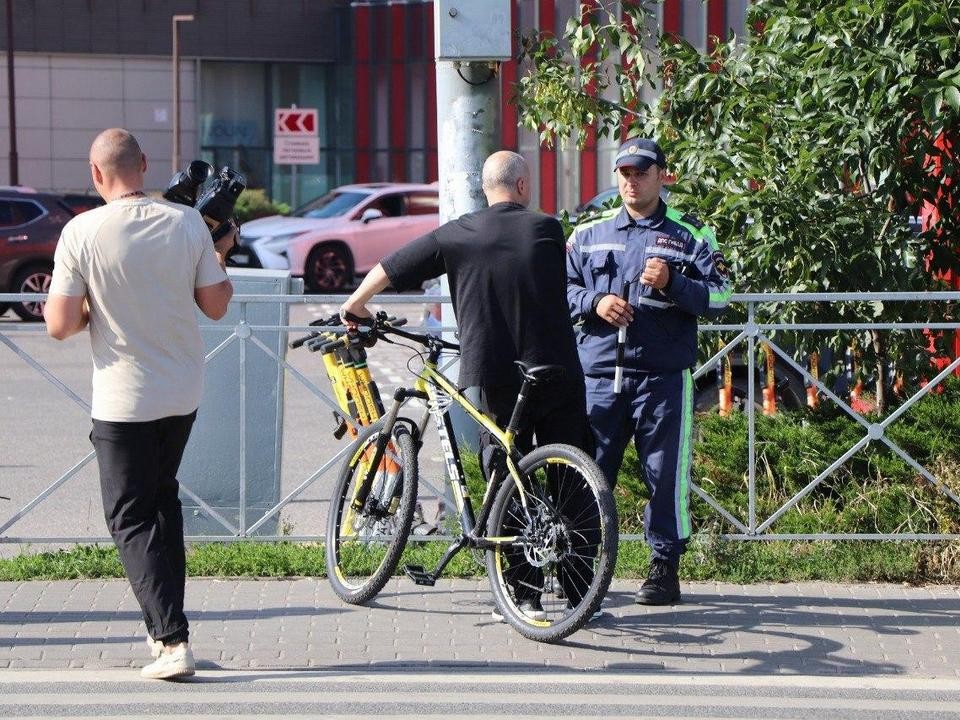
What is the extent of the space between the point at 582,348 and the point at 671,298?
19.5 inches

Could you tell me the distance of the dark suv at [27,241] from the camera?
2170 cm

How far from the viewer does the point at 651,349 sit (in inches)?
248

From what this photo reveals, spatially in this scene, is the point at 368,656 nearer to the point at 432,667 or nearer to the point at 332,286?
the point at 432,667

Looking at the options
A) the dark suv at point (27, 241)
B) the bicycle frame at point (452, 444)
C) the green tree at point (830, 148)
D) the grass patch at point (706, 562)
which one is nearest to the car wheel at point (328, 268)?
the dark suv at point (27, 241)

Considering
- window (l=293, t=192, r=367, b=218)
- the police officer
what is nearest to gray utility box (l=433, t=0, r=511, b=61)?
the police officer

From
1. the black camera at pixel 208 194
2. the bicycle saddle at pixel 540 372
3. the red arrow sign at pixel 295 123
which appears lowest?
the bicycle saddle at pixel 540 372

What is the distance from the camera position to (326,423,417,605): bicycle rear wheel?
20.5 ft

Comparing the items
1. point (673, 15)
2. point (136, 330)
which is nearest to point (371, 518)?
point (136, 330)

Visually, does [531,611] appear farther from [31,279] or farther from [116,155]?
[31,279]

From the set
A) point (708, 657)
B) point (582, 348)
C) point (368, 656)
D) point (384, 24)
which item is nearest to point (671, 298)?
point (582, 348)

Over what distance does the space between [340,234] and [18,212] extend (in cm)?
638

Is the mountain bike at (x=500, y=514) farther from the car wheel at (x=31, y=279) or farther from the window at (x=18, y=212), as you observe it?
the window at (x=18, y=212)

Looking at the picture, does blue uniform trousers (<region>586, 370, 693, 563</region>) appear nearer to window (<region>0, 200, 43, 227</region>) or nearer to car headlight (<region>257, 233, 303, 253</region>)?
window (<region>0, 200, 43, 227</region>)

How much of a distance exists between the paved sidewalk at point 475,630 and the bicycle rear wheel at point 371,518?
11cm
